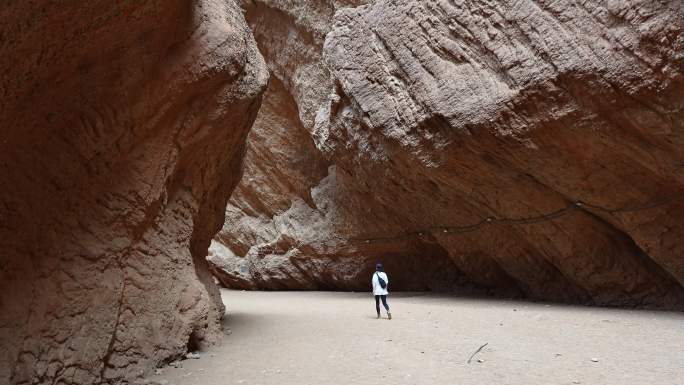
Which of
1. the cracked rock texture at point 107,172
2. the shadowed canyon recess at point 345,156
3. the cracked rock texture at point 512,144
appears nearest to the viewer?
the cracked rock texture at point 107,172

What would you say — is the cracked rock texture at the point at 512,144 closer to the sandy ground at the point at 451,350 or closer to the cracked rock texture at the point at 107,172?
the sandy ground at the point at 451,350

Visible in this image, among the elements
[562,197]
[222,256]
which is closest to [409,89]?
[562,197]

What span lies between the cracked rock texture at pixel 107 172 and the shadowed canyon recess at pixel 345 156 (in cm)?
2

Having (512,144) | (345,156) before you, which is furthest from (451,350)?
(345,156)

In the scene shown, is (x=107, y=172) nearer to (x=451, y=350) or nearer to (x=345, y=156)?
(x=451, y=350)

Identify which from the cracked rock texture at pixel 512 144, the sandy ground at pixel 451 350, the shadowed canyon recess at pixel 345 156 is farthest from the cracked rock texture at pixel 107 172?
the cracked rock texture at pixel 512 144

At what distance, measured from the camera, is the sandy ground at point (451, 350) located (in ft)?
15.4

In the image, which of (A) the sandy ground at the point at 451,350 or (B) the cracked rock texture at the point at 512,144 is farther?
(B) the cracked rock texture at the point at 512,144

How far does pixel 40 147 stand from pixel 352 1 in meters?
11.4

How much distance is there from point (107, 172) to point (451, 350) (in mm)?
4412

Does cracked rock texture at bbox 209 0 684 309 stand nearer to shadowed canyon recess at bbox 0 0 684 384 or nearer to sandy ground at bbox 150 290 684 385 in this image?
shadowed canyon recess at bbox 0 0 684 384

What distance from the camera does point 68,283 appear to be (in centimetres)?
476

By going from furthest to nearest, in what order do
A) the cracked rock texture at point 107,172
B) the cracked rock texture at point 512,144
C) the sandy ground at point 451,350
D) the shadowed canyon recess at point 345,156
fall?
the cracked rock texture at point 512,144 < the sandy ground at point 451,350 < the shadowed canyon recess at point 345,156 < the cracked rock texture at point 107,172

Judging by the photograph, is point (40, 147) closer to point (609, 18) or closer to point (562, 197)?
point (609, 18)
